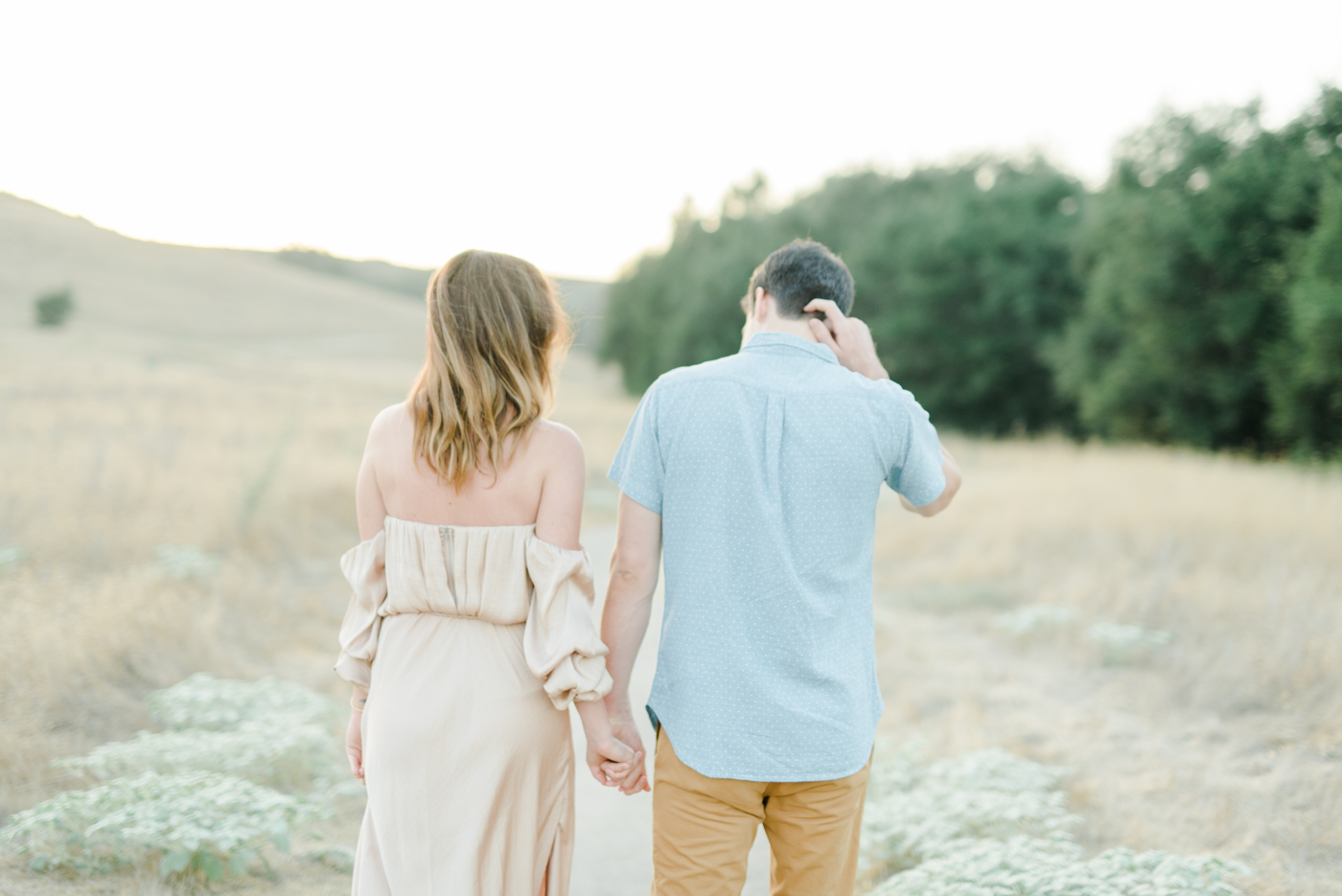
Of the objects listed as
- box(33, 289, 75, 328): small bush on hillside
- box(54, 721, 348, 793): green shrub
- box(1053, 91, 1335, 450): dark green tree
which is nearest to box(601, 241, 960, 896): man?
box(54, 721, 348, 793): green shrub

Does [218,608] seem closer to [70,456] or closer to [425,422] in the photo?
[70,456]

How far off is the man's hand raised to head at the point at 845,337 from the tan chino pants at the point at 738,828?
0.97m

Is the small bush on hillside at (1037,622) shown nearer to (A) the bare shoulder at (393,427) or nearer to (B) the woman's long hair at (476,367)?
(B) the woman's long hair at (476,367)

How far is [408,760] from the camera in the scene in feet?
6.66

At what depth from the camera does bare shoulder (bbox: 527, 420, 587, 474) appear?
2.04 meters

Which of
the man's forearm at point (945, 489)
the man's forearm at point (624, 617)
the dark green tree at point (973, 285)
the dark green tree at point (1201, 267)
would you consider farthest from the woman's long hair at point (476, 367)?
the dark green tree at point (973, 285)

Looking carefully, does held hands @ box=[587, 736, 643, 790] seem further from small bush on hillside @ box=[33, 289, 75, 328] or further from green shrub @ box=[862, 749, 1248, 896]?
small bush on hillside @ box=[33, 289, 75, 328]

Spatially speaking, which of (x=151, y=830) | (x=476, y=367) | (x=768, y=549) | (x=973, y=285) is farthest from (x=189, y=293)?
(x=768, y=549)

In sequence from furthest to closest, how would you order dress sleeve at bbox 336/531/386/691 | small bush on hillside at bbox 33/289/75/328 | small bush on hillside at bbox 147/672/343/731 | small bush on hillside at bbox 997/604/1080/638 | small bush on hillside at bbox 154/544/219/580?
1. small bush on hillside at bbox 33/289/75/328
2. small bush on hillside at bbox 997/604/1080/638
3. small bush on hillside at bbox 154/544/219/580
4. small bush on hillside at bbox 147/672/343/731
5. dress sleeve at bbox 336/531/386/691

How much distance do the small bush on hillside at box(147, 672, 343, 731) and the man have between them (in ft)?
9.37

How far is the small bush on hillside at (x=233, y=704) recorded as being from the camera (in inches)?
162

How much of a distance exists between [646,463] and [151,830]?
223 cm

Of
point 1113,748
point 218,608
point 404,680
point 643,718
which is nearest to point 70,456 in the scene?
point 218,608

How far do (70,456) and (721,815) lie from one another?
8096mm
